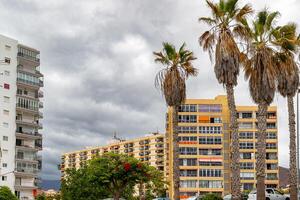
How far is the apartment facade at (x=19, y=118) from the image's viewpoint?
107m

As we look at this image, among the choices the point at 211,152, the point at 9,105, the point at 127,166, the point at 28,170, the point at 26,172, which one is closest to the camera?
the point at 127,166

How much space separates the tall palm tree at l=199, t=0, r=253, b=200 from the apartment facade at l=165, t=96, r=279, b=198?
107087 millimetres

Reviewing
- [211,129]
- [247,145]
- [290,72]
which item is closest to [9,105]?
[211,129]

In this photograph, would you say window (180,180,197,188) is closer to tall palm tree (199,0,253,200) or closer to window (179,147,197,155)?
window (179,147,197,155)

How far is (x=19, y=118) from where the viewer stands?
11075 centimetres

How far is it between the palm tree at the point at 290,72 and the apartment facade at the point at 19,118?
6925cm

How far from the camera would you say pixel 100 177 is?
6281cm

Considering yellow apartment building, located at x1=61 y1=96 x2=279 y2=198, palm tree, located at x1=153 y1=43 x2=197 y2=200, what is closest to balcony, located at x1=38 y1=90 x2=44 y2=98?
yellow apartment building, located at x1=61 y1=96 x2=279 y2=198

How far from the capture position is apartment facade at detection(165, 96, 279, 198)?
484ft

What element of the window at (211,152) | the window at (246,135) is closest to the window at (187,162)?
the window at (211,152)

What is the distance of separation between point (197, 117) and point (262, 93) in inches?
4352

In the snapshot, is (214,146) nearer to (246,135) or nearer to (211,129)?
(211,129)

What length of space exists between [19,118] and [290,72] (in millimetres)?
74451

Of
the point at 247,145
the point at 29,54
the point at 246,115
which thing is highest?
the point at 29,54
